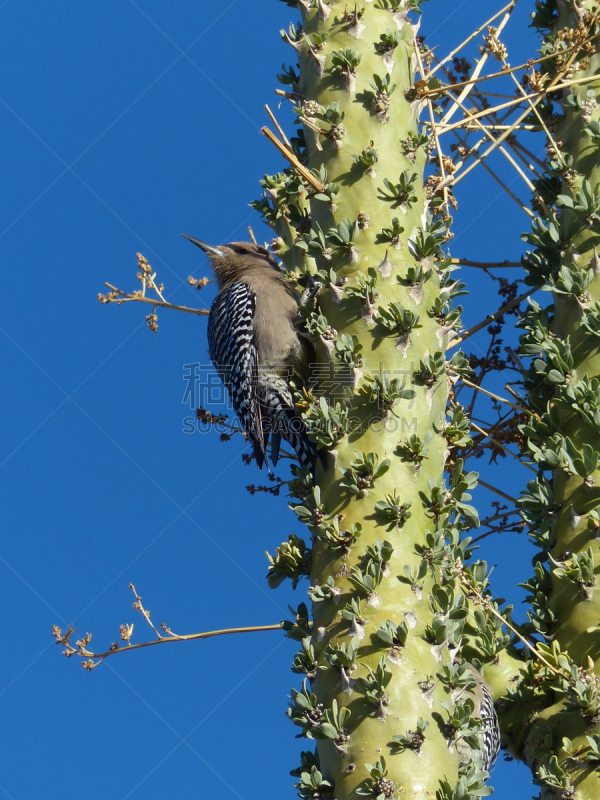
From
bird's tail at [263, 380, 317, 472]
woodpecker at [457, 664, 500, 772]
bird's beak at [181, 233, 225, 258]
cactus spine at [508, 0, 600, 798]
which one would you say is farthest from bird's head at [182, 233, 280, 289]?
woodpecker at [457, 664, 500, 772]

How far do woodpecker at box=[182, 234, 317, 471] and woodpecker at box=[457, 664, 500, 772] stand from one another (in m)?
1.34

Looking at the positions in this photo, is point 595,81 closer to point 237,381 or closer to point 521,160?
point 521,160

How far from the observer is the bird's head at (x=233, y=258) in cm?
734

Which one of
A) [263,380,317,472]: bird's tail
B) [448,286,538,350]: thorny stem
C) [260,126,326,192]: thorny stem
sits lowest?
[263,380,317,472]: bird's tail

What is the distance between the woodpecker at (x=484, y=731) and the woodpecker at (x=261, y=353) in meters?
1.34

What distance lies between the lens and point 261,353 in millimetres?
5723

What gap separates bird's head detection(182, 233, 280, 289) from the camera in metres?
7.34

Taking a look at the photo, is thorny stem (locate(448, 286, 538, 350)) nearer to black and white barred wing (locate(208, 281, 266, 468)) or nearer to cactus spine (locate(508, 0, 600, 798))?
cactus spine (locate(508, 0, 600, 798))

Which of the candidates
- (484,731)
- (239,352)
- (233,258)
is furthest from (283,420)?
(233,258)

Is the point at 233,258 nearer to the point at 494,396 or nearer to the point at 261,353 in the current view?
the point at 261,353

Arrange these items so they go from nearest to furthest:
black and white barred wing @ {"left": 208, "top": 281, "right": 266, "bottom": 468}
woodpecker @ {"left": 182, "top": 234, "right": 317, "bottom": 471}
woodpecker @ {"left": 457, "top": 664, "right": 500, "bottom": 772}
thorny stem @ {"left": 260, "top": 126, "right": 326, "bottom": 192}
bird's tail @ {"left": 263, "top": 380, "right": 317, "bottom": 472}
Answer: woodpecker @ {"left": 457, "top": 664, "right": 500, "bottom": 772}, thorny stem @ {"left": 260, "top": 126, "right": 326, "bottom": 192}, bird's tail @ {"left": 263, "top": 380, "right": 317, "bottom": 472}, woodpecker @ {"left": 182, "top": 234, "right": 317, "bottom": 471}, black and white barred wing @ {"left": 208, "top": 281, "right": 266, "bottom": 468}

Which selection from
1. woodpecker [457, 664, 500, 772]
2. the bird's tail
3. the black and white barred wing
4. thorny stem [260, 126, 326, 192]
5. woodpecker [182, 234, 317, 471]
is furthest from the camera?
the black and white barred wing

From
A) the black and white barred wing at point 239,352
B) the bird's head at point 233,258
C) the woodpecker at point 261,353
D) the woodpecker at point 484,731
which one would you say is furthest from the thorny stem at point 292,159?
the bird's head at point 233,258

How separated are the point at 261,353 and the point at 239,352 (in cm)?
31
